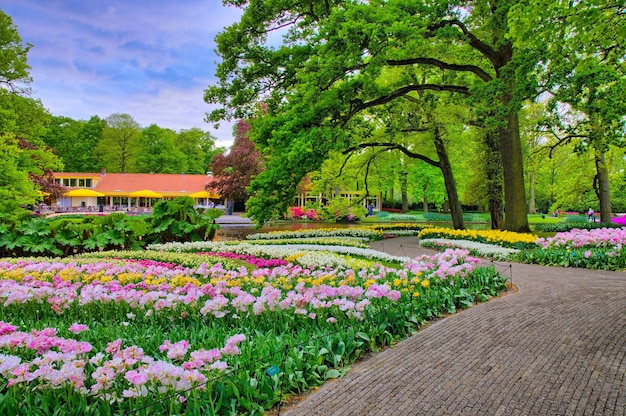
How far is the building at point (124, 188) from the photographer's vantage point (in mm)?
44531

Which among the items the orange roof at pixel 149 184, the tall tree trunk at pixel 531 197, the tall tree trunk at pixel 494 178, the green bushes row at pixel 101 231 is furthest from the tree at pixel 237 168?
the tall tree trunk at pixel 531 197

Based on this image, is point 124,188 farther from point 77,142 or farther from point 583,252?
point 583,252

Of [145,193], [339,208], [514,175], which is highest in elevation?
[145,193]

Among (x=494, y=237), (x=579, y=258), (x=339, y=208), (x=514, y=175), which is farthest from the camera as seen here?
(x=339, y=208)

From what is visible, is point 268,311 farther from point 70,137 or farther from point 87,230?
point 70,137

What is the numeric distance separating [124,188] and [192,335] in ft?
150

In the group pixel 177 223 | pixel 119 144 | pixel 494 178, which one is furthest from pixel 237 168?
pixel 119 144

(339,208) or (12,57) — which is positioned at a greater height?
(12,57)

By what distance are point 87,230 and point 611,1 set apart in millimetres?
12338

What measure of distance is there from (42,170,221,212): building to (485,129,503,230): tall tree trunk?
30169 mm

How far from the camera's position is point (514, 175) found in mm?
13523

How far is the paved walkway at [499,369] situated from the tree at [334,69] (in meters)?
6.97

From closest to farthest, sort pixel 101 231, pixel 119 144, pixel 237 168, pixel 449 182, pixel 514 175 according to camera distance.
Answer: pixel 101 231, pixel 514 175, pixel 449 182, pixel 237 168, pixel 119 144

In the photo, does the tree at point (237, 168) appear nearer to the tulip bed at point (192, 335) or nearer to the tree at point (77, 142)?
the tree at point (77, 142)
